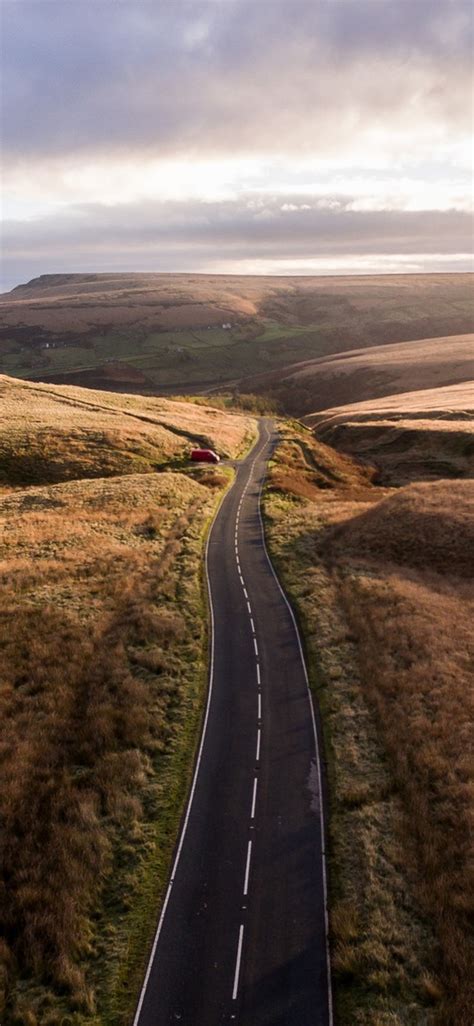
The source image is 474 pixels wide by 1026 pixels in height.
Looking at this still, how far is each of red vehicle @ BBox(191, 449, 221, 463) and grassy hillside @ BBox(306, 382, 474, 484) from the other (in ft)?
71.0

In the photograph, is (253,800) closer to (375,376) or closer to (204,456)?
(204,456)

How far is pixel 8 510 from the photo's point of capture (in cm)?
5478

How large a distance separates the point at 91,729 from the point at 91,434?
58.0m

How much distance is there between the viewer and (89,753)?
77.2 ft

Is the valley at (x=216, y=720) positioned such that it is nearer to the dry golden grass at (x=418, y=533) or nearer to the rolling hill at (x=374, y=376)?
the dry golden grass at (x=418, y=533)

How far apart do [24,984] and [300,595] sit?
84.0 feet

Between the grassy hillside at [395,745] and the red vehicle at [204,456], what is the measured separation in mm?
25987

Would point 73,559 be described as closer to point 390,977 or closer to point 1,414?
point 390,977

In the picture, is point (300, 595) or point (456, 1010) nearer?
point (456, 1010)

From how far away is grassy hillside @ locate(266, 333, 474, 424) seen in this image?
135625mm

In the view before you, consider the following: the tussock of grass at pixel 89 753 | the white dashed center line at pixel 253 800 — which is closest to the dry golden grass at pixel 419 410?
the tussock of grass at pixel 89 753

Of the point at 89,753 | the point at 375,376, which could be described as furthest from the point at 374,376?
the point at 89,753

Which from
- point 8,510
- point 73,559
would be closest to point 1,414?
point 8,510

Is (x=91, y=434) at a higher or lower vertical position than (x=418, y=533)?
higher
